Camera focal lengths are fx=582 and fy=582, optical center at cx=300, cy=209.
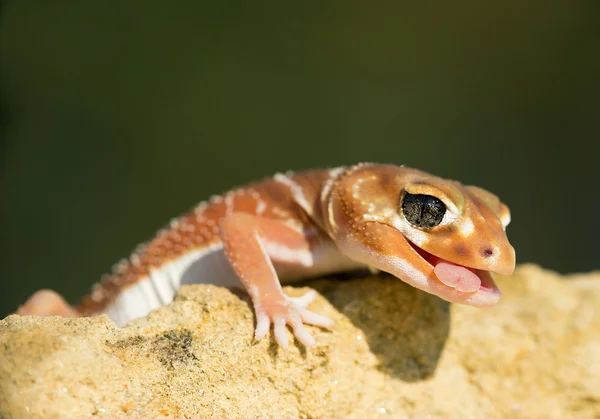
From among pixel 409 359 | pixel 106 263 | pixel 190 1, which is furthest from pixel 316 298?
pixel 190 1

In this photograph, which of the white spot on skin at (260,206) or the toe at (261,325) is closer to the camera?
the toe at (261,325)

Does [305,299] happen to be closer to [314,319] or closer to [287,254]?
[314,319]

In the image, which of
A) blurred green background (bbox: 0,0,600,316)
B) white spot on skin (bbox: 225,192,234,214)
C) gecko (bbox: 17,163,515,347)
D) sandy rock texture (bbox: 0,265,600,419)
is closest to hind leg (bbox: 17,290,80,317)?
gecko (bbox: 17,163,515,347)

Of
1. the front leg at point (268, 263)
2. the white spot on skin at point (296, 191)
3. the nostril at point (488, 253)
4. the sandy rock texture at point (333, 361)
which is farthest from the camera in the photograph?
the white spot on skin at point (296, 191)

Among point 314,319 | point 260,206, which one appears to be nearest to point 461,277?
point 314,319

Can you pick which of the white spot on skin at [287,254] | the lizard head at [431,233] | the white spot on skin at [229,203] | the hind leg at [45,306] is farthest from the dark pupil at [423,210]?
the hind leg at [45,306]

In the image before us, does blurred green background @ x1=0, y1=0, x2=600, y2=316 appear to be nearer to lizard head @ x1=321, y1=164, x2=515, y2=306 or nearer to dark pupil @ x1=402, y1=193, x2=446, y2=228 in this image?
lizard head @ x1=321, y1=164, x2=515, y2=306

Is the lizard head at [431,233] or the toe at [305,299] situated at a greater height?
the lizard head at [431,233]

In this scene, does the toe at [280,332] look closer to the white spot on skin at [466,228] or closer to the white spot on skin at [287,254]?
the white spot on skin at [287,254]
